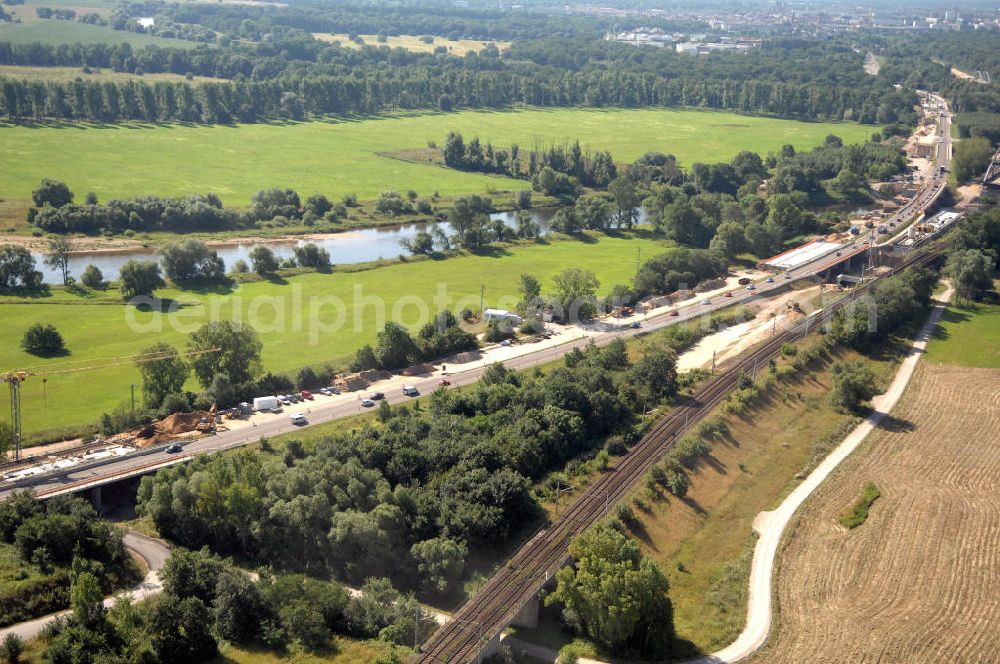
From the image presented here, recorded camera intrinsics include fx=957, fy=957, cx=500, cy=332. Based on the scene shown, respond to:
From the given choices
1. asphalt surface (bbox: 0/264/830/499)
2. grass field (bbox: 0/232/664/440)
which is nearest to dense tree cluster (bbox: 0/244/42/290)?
grass field (bbox: 0/232/664/440)

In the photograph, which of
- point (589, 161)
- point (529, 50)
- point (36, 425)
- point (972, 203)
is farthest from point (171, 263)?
point (529, 50)

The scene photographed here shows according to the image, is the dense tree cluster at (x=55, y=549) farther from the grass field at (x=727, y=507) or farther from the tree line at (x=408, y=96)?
the tree line at (x=408, y=96)

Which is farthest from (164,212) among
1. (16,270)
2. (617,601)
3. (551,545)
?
(617,601)

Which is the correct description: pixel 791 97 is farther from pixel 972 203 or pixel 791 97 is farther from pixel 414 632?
pixel 414 632

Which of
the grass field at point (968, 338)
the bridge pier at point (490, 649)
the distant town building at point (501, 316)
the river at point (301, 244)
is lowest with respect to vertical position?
the bridge pier at point (490, 649)

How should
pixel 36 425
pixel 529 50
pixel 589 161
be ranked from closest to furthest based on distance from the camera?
pixel 36 425, pixel 589 161, pixel 529 50

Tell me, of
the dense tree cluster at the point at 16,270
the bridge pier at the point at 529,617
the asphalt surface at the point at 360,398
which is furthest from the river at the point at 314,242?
the bridge pier at the point at 529,617

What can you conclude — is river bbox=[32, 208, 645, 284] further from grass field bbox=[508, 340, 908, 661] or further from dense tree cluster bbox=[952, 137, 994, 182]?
dense tree cluster bbox=[952, 137, 994, 182]
